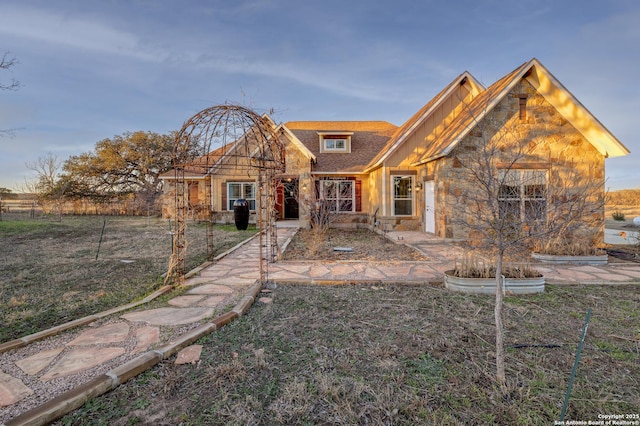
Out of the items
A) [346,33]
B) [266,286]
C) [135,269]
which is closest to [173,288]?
[266,286]

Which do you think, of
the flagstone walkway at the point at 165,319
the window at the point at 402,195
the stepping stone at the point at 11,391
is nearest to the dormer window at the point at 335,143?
the window at the point at 402,195

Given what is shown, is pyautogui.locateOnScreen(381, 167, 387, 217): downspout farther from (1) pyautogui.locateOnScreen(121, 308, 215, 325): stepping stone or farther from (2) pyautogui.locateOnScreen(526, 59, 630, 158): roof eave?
(1) pyautogui.locateOnScreen(121, 308, 215, 325): stepping stone

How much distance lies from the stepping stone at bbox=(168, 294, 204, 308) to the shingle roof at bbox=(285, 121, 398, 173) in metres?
11.5

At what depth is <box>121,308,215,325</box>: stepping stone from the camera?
358 centimetres

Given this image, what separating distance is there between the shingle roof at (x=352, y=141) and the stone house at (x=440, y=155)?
60 millimetres

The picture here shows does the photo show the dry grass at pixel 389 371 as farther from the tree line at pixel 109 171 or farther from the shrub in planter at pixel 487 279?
the tree line at pixel 109 171

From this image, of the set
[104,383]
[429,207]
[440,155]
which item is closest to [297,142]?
[429,207]

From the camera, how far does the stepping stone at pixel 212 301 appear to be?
13.5 feet

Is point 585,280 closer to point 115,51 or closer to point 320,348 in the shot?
point 320,348

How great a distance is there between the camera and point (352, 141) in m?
17.8

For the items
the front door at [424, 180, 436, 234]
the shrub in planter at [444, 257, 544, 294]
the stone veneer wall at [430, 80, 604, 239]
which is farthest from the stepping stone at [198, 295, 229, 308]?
the front door at [424, 180, 436, 234]

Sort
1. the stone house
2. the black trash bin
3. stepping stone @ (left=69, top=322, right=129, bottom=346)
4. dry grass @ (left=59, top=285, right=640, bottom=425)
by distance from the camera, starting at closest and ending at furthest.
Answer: dry grass @ (left=59, top=285, right=640, bottom=425), stepping stone @ (left=69, top=322, right=129, bottom=346), the stone house, the black trash bin

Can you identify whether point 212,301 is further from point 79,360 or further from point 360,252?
point 360,252

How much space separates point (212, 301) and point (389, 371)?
9.01 ft
